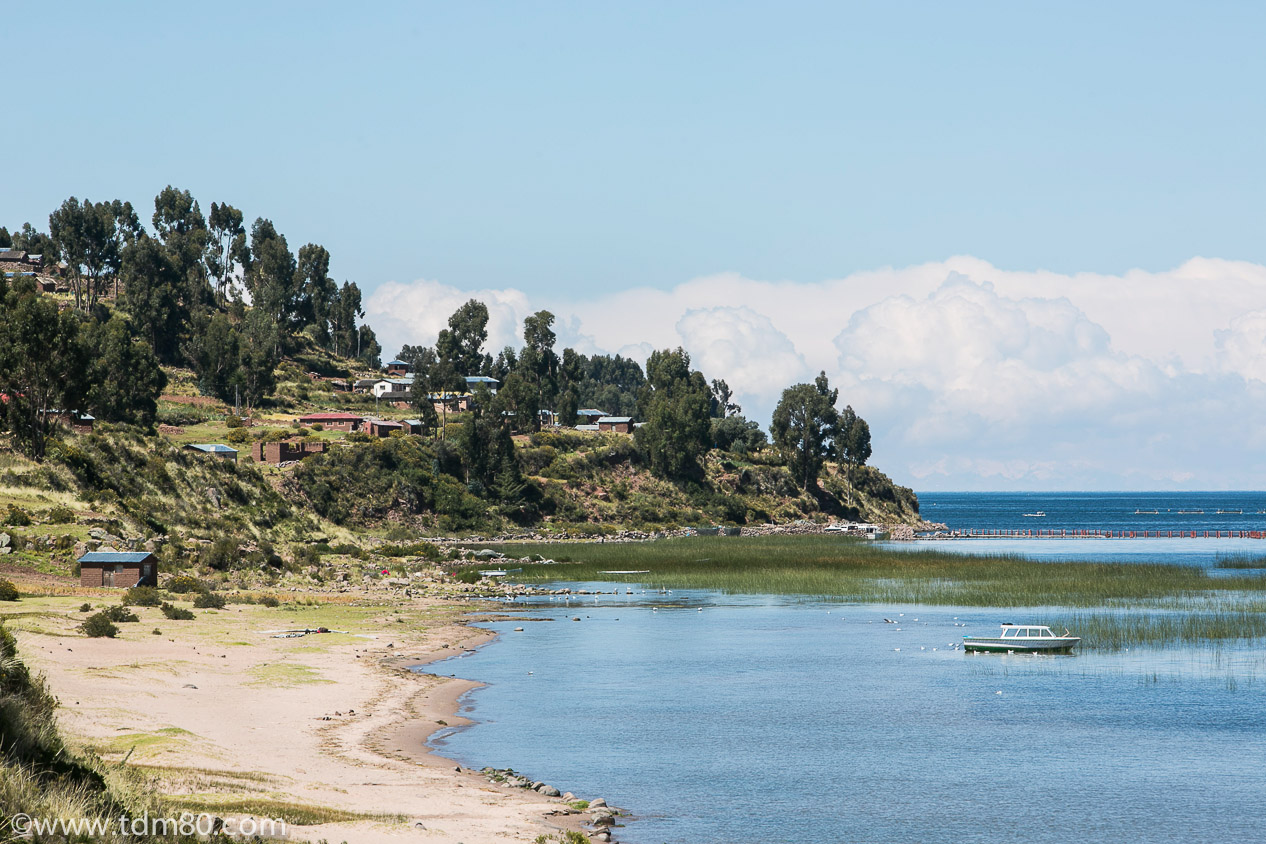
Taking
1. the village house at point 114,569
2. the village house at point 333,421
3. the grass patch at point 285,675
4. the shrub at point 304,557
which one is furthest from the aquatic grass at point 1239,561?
the village house at point 333,421

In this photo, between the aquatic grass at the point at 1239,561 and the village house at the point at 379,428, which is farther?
the village house at the point at 379,428

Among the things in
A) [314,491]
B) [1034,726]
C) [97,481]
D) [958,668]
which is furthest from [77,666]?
[314,491]

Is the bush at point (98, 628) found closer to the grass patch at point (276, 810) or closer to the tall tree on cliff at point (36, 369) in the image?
the grass patch at point (276, 810)

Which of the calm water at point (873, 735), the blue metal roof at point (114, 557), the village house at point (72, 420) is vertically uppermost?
the village house at point (72, 420)

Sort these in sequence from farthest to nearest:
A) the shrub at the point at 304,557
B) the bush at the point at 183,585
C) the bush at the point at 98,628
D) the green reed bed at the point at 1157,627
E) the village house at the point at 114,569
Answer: the shrub at the point at 304,557, the bush at the point at 183,585, the village house at the point at 114,569, the green reed bed at the point at 1157,627, the bush at the point at 98,628

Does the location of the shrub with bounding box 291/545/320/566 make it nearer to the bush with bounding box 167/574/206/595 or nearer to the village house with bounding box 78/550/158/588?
the bush with bounding box 167/574/206/595

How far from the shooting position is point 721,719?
45.7 m

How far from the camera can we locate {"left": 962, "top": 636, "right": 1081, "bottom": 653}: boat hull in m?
62.7

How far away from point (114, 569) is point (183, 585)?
4834 mm

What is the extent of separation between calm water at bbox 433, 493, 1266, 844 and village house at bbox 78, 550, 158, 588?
23.9 m

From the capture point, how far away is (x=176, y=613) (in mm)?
60969

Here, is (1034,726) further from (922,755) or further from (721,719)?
(721,719)

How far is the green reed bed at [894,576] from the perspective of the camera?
8994 cm

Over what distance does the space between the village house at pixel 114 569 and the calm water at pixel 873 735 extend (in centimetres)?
2391
